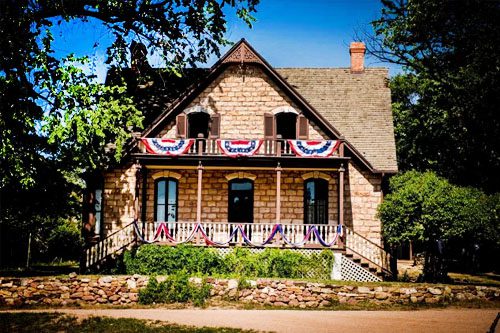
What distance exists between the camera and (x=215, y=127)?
2212 centimetres

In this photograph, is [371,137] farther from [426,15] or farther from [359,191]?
[426,15]

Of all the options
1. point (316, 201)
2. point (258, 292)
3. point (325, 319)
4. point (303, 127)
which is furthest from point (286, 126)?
point (325, 319)

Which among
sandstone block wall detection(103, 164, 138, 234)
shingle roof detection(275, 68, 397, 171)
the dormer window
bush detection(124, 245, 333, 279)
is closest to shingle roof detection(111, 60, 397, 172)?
shingle roof detection(275, 68, 397, 171)

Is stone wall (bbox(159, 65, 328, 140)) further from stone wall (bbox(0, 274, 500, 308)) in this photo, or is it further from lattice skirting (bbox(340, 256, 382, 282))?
stone wall (bbox(0, 274, 500, 308))

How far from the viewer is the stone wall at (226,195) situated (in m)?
21.9

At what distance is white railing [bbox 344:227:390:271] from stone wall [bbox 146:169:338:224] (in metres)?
2.10

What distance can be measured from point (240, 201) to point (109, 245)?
5.97 m

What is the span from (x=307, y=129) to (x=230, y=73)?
4401 mm

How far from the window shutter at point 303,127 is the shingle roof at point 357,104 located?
200cm

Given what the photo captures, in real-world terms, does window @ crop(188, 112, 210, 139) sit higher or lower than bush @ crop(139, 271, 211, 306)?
higher

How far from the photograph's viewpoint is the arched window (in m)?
21.9

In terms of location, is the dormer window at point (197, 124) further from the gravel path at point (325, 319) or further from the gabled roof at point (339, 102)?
the gravel path at point (325, 319)

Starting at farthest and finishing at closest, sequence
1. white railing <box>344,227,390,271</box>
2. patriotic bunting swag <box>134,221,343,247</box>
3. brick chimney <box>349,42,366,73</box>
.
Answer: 1. brick chimney <box>349,42,366,73</box>
2. white railing <box>344,227,390,271</box>
3. patriotic bunting swag <box>134,221,343,247</box>

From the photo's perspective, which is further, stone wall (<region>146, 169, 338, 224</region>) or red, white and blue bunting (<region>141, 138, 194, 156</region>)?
stone wall (<region>146, 169, 338, 224</region>)
